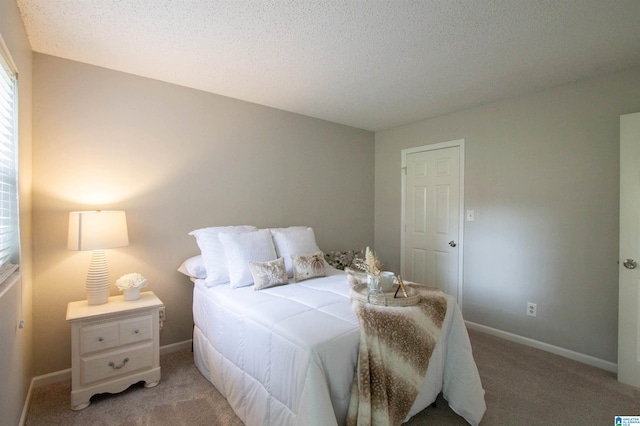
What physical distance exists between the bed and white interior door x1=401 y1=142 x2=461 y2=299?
155cm

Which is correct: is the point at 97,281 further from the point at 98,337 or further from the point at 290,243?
the point at 290,243

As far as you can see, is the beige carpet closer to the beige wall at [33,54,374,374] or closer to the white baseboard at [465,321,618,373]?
the white baseboard at [465,321,618,373]

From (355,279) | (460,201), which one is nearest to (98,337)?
(355,279)

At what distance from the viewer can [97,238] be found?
6.84 ft

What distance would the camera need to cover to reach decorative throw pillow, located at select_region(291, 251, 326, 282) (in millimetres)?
2621

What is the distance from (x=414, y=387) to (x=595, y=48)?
8.32ft

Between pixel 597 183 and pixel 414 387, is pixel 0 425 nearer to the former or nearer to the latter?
pixel 414 387

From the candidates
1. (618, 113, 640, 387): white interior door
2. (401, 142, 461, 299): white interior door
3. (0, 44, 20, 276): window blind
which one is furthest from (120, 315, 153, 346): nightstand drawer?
(618, 113, 640, 387): white interior door

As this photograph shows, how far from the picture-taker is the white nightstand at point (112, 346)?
6.55ft

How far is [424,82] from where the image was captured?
2719 mm

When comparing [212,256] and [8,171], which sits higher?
[8,171]

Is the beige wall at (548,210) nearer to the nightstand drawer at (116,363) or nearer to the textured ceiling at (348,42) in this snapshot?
the textured ceiling at (348,42)

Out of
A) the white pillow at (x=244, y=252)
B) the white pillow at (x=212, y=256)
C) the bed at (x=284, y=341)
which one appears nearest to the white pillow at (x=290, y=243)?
the bed at (x=284, y=341)

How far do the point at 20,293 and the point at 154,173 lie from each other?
4.09 feet
